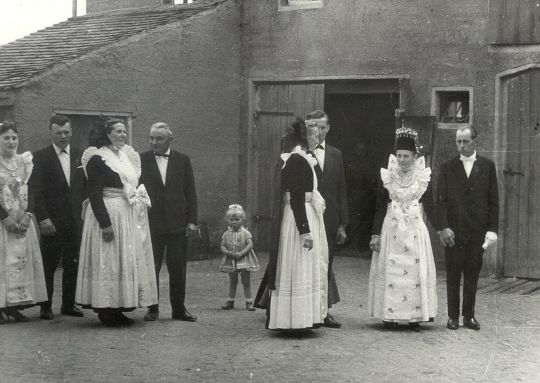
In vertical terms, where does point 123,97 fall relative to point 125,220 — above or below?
above

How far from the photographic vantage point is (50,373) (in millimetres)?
6387

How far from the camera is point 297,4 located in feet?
45.9

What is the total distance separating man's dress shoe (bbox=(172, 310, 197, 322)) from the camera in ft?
28.2

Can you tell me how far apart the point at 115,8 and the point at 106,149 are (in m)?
10.0

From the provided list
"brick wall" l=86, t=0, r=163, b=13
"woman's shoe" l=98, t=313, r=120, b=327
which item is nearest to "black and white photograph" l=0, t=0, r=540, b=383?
"woman's shoe" l=98, t=313, r=120, b=327

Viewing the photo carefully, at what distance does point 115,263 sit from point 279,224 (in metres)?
1.52

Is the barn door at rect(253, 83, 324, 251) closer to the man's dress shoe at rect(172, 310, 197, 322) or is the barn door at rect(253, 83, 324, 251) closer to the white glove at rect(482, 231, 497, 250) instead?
the man's dress shoe at rect(172, 310, 197, 322)

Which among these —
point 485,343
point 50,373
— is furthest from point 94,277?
point 485,343

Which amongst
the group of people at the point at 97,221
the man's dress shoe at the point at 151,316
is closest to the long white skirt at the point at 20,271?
the group of people at the point at 97,221

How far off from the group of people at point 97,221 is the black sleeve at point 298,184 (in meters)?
1.37

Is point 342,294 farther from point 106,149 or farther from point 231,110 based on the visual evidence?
point 231,110

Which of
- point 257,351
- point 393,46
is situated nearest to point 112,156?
point 257,351

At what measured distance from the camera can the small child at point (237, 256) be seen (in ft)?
30.8

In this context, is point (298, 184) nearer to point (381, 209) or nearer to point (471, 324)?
point (381, 209)
